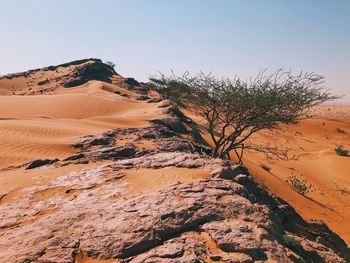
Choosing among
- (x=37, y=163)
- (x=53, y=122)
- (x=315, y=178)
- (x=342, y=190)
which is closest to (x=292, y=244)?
(x=37, y=163)

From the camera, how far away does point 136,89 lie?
4794 cm

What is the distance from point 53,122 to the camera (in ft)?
60.4

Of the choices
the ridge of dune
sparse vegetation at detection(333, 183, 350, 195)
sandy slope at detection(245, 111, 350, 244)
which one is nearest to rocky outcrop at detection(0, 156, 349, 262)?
the ridge of dune

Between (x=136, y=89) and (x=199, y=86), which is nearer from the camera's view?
(x=199, y=86)

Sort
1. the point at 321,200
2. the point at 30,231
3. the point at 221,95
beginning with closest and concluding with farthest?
the point at 30,231 → the point at 221,95 → the point at 321,200

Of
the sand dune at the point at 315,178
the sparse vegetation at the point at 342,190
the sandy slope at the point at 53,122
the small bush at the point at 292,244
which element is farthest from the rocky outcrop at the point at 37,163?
the sparse vegetation at the point at 342,190

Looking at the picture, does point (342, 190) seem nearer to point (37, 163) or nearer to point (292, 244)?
point (292, 244)

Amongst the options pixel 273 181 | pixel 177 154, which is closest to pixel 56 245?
pixel 177 154

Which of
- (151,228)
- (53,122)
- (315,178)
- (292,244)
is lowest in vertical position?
(315,178)

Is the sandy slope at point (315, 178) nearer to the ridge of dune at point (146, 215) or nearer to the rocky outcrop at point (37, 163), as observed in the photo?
the ridge of dune at point (146, 215)

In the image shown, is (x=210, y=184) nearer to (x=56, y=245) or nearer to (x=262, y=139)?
(x=56, y=245)

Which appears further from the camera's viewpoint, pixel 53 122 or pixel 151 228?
pixel 53 122

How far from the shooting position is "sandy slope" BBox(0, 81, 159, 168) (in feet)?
42.6

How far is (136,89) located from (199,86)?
3592 cm
